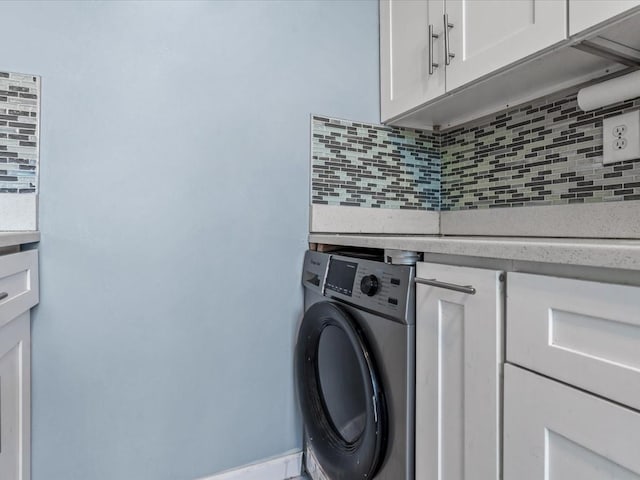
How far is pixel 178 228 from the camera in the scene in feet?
4.25

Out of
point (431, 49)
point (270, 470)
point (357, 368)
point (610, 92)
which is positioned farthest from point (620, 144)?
point (270, 470)

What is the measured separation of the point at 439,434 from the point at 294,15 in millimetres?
1498

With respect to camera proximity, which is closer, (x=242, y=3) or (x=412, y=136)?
(x=242, y=3)

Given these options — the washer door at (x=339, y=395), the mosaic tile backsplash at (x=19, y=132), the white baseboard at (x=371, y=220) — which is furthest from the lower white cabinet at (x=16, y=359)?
the white baseboard at (x=371, y=220)

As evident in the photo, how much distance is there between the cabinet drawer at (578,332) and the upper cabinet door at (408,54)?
0.89 m

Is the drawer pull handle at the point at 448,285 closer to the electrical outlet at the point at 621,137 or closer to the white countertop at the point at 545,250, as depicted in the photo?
the white countertop at the point at 545,250

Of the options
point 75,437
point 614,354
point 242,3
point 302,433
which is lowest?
point 302,433

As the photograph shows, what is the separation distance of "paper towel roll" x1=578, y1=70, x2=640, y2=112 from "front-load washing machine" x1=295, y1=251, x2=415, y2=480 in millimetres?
788

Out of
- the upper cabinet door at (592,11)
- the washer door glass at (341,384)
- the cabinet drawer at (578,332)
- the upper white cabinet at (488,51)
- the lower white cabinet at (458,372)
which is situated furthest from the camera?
the washer door glass at (341,384)

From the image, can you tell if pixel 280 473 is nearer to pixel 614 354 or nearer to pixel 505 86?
pixel 614 354

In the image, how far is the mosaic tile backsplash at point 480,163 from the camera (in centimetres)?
121

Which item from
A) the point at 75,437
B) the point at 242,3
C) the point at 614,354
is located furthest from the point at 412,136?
the point at 75,437

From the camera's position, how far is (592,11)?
0.88m

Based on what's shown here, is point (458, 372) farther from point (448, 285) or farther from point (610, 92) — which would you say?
point (610, 92)
